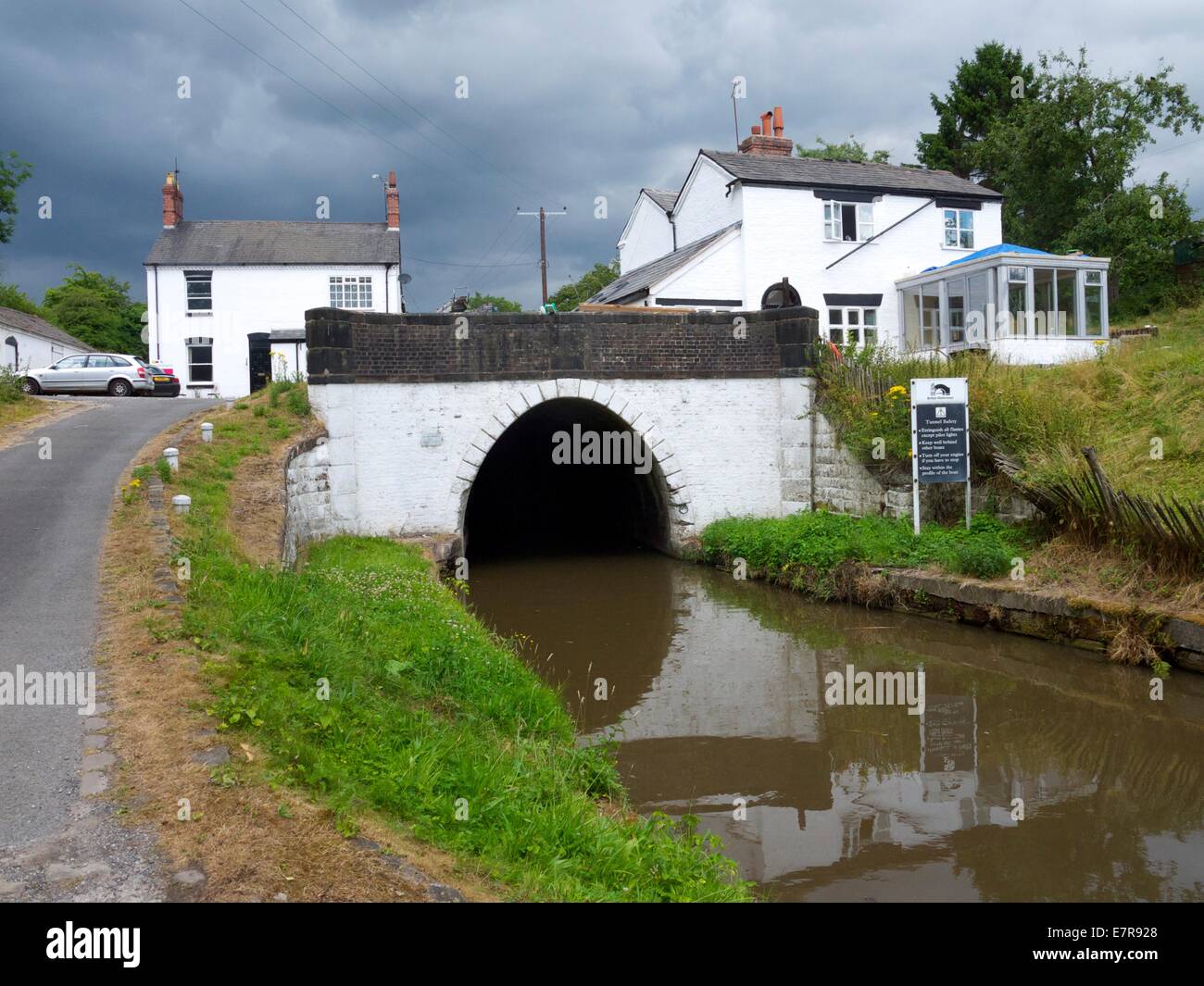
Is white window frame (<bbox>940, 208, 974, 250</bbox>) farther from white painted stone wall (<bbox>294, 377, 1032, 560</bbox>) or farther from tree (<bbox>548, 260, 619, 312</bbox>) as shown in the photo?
tree (<bbox>548, 260, 619, 312</bbox>)

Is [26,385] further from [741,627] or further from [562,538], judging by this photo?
[741,627]

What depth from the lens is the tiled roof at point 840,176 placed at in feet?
88.2

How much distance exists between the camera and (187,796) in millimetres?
4445

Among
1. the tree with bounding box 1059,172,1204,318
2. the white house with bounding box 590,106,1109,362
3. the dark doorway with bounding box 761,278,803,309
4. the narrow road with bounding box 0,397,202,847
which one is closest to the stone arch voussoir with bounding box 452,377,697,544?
the narrow road with bounding box 0,397,202,847

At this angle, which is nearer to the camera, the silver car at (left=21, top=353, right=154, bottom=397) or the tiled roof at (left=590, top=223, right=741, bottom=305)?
the silver car at (left=21, top=353, right=154, bottom=397)

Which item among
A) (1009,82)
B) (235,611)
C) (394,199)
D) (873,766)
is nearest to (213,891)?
(235,611)

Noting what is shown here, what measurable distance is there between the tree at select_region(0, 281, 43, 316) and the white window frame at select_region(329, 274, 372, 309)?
80.4 feet

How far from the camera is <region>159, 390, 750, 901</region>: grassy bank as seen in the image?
4848 mm

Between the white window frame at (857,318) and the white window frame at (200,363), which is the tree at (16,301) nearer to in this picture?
the white window frame at (200,363)

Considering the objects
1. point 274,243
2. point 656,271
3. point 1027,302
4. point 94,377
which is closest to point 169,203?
point 274,243

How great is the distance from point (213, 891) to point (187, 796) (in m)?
0.82

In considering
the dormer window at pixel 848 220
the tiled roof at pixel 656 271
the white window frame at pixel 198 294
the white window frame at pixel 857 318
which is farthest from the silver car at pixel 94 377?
the dormer window at pixel 848 220

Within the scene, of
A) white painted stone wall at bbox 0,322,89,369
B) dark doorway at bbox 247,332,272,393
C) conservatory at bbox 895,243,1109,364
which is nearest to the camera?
conservatory at bbox 895,243,1109,364

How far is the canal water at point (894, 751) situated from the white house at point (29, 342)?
109ft
